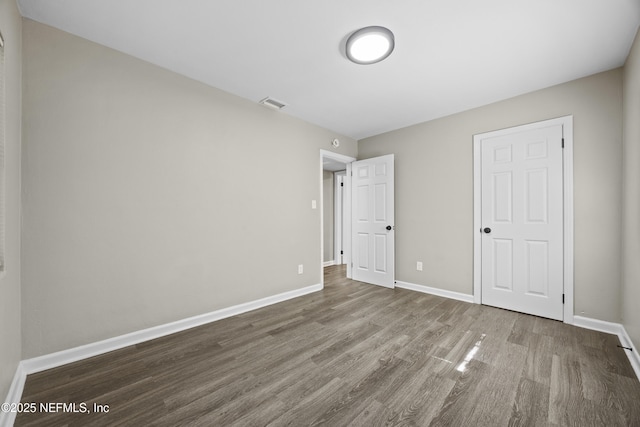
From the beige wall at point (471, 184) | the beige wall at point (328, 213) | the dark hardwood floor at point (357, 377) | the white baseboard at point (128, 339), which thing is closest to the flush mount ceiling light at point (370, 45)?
the beige wall at point (471, 184)

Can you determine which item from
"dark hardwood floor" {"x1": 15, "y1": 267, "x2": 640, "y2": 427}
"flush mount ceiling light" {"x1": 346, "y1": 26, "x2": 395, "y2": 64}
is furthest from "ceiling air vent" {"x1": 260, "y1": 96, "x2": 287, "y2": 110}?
"dark hardwood floor" {"x1": 15, "y1": 267, "x2": 640, "y2": 427}

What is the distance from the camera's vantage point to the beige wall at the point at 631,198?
197 centimetres

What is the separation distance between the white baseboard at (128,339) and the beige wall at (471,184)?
2.39 metres

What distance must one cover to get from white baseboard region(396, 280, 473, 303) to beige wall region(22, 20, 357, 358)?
198 cm

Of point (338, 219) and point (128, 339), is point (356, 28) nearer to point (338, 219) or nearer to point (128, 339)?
point (128, 339)

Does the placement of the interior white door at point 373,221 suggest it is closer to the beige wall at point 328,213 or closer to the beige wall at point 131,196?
the beige wall at point 328,213

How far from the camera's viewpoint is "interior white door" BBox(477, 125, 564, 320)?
109 inches

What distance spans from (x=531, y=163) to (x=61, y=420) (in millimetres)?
4439

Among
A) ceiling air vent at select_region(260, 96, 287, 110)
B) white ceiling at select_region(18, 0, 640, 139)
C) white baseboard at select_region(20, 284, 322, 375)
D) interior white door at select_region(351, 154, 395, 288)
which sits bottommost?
white baseboard at select_region(20, 284, 322, 375)

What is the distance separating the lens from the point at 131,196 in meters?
2.27

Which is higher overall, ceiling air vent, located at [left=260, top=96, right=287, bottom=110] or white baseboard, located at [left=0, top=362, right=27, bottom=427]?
ceiling air vent, located at [left=260, top=96, right=287, bottom=110]

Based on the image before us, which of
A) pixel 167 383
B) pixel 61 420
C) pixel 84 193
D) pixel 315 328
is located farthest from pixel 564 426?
pixel 84 193

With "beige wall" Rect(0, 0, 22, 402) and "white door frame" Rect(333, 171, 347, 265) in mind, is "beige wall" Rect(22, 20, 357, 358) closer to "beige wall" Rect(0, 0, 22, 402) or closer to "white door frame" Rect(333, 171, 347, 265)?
"beige wall" Rect(0, 0, 22, 402)

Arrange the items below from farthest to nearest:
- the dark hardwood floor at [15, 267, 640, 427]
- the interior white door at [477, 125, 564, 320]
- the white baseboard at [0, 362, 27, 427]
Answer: the interior white door at [477, 125, 564, 320] < the dark hardwood floor at [15, 267, 640, 427] < the white baseboard at [0, 362, 27, 427]
